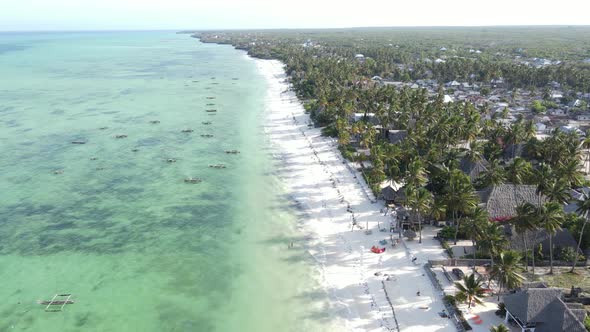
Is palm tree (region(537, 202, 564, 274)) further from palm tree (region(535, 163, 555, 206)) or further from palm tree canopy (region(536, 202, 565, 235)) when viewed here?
palm tree (region(535, 163, 555, 206))

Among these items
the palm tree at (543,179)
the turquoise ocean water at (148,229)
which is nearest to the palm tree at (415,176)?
the palm tree at (543,179)

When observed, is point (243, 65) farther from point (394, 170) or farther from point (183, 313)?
point (183, 313)

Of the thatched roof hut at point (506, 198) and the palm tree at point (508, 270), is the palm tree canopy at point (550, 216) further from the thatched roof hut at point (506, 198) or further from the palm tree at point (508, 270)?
the thatched roof hut at point (506, 198)

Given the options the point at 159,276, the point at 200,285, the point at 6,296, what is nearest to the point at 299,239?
the point at 200,285

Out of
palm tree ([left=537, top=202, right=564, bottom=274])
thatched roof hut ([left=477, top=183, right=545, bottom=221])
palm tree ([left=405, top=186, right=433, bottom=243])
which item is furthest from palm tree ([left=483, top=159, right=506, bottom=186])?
palm tree ([left=537, top=202, right=564, bottom=274])

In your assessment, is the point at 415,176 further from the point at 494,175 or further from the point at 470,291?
the point at 470,291

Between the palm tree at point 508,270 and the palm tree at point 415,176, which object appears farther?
the palm tree at point 415,176
